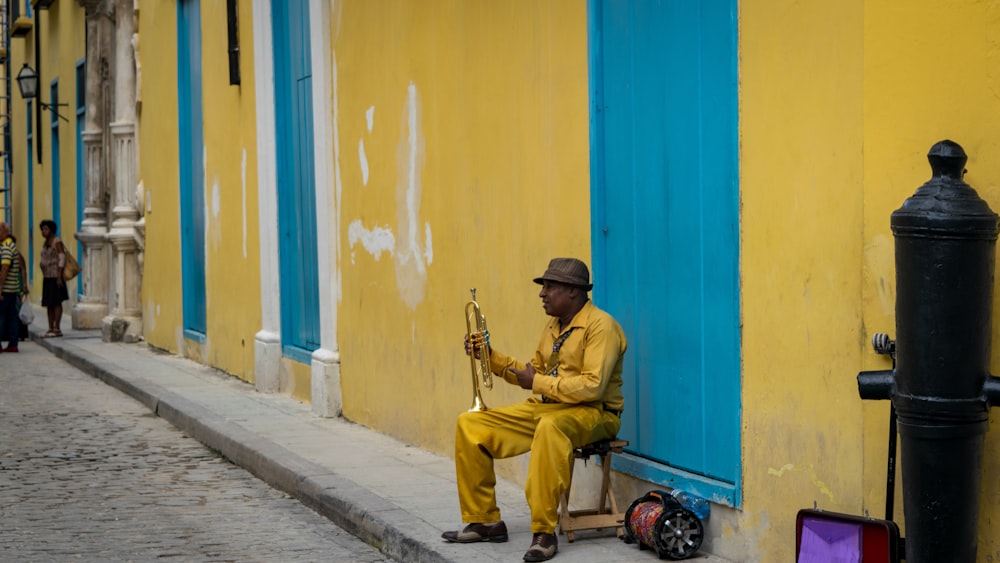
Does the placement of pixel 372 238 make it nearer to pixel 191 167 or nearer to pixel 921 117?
pixel 921 117

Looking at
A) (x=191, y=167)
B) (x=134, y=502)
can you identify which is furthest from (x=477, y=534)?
(x=191, y=167)

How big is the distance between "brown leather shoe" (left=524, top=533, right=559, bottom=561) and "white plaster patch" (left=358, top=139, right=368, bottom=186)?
15.6ft

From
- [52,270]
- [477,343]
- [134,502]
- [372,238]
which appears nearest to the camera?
[477,343]

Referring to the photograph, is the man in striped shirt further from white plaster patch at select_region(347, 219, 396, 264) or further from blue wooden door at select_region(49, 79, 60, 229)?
white plaster patch at select_region(347, 219, 396, 264)

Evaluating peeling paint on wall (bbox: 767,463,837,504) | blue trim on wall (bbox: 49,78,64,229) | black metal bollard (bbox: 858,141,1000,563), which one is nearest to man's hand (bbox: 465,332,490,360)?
peeling paint on wall (bbox: 767,463,837,504)

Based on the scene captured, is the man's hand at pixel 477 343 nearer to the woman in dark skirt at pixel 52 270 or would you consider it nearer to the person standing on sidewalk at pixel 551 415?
the person standing on sidewalk at pixel 551 415

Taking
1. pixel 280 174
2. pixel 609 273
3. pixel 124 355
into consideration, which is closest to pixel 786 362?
pixel 609 273

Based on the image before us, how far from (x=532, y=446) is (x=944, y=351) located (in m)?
2.27

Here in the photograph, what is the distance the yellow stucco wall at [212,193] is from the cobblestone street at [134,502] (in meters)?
1.88

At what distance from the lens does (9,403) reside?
13.5m

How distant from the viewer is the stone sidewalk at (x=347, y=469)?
659cm

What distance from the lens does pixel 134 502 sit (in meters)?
8.47

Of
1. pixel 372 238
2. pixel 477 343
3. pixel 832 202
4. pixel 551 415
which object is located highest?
pixel 832 202

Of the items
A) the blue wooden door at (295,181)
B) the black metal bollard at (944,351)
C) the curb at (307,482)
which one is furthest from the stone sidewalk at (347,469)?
the black metal bollard at (944,351)
